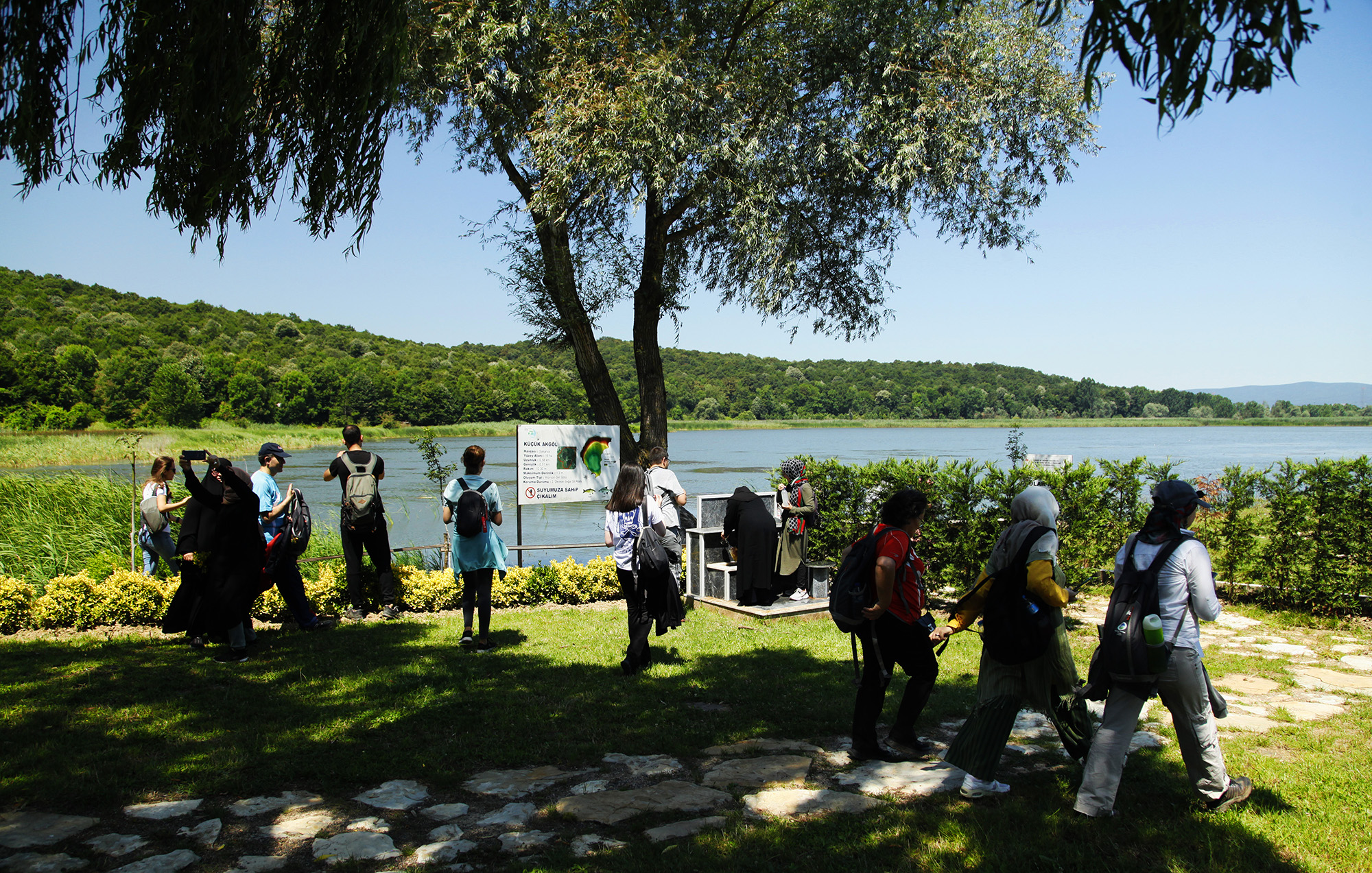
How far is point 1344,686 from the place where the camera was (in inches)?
228

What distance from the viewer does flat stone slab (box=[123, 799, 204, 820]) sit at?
352 centimetres

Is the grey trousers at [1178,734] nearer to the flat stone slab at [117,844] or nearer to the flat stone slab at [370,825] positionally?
the flat stone slab at [370,825]

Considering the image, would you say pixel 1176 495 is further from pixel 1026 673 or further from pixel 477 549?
pixel 477 549

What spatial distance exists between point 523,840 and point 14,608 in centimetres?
724

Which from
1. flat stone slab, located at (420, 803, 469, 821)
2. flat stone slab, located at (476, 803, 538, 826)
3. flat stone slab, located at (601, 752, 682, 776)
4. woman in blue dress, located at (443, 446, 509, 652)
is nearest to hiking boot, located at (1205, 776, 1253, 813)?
flat stone slab, located at (601, 752, 682, 776)

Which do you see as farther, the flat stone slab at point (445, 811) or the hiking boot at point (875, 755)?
the hiking boot at point (875, 755)

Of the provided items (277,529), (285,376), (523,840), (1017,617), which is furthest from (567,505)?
(285,376)

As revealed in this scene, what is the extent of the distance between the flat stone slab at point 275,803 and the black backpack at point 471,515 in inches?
117

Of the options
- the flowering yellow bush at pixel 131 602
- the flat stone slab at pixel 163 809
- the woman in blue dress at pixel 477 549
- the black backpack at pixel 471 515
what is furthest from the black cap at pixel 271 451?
the flat stone slab at pixel 163 809

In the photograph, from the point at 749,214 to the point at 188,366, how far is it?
1357 inches

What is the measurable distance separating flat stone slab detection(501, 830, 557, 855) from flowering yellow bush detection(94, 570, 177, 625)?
6238 millimetres

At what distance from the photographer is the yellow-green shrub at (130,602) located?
25.8 ft

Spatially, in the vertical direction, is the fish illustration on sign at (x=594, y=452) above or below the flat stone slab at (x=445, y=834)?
above

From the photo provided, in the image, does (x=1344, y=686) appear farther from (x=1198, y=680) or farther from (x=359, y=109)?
(x=359, y=109)
